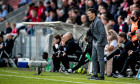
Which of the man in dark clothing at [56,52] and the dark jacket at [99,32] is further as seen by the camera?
the man in dark clothing at [56,52]

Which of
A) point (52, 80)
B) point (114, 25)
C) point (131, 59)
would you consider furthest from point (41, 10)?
point (52, 80)

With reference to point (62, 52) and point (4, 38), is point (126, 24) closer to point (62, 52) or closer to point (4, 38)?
point (62, 52)

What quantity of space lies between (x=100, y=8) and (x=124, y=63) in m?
5.24

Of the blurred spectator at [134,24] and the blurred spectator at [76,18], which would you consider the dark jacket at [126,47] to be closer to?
the blurred spectator at [134,24]

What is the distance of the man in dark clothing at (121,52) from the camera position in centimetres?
1301

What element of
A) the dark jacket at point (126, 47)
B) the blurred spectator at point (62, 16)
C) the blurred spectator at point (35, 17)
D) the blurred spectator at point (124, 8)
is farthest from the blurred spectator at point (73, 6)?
the dark jacket at point (126, 47)

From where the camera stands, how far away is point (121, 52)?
13219mm

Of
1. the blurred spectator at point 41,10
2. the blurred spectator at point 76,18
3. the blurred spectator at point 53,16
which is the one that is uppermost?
the blurred spectator at point 41,10

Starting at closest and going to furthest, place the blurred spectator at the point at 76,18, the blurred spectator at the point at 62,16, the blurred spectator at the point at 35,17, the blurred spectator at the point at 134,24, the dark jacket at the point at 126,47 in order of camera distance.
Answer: the dark jacket at the point at 126,47, the blurred spectator at the point at 134,24, the blurred spectator at the point at 76,18, the blurred spectator at the point at 62,16, the blurred spectator at the point at 35,17

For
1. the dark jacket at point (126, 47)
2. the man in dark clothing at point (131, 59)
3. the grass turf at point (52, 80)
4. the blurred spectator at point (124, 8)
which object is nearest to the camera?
the grass turf at point (52, 80)

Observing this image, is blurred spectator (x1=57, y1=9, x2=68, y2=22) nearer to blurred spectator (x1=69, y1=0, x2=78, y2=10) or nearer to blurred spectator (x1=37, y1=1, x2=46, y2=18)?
blurred spectator (x1=69, y1=0, x2=78, y2=10)

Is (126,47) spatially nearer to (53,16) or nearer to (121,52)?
(121,52)

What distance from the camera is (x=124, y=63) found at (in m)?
13.1

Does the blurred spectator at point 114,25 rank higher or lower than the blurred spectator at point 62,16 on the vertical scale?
lower
